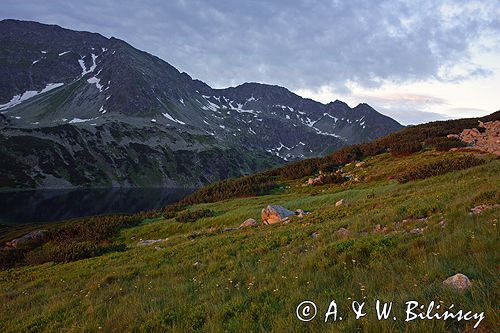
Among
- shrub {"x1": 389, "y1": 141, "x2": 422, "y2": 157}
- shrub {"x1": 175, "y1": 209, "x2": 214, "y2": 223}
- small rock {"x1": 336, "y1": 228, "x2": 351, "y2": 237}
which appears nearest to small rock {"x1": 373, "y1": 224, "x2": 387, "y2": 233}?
small rock {"x1": 336, "y1": 228, "x2": 351, "y2": 237}

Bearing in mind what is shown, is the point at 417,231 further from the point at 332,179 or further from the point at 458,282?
the point at 332,179

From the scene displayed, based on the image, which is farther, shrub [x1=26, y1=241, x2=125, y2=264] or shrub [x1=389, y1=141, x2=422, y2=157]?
shrub [x1=389, y1=141, x2=422, y2=157]

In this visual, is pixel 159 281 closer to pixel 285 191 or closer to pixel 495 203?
pixel 495 203

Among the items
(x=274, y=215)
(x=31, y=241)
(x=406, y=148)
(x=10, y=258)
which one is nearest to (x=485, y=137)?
(x=406, y=148)

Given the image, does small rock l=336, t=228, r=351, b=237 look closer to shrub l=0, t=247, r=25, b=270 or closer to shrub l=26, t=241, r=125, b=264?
shrub l=26, t=241, r=125, b=264

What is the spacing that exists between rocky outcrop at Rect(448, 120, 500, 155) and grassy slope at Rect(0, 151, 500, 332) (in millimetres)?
15440

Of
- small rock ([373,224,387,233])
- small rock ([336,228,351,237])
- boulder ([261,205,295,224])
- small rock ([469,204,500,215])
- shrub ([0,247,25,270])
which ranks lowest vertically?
shrub ([0,247,25,270])

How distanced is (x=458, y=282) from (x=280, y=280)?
148 inches

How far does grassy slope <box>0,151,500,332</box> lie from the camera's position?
5762 mm

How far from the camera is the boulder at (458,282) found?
5469mm

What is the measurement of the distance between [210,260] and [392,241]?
655 centimetres

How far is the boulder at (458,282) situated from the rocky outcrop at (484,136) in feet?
79.6

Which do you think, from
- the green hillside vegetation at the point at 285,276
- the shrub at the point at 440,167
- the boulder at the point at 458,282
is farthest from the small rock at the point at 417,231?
the shrub at the point at 440,167

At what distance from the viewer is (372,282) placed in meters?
6.67
